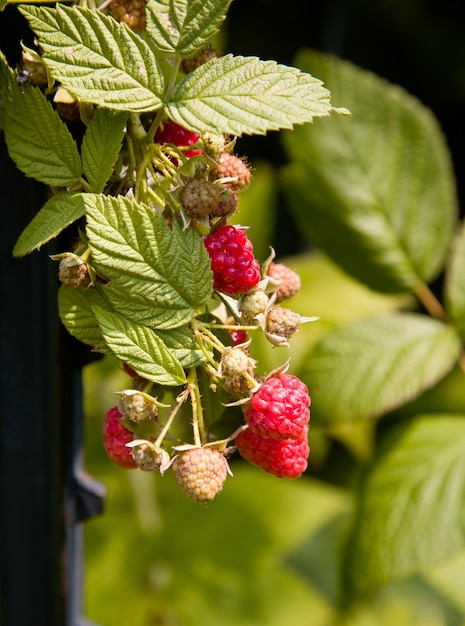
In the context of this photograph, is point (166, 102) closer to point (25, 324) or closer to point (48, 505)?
point (25, 324)

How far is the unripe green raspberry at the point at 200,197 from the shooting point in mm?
438

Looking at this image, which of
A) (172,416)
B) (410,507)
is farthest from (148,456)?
(410,507)

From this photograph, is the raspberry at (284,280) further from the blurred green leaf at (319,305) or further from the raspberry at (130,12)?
the blurred green leaf at (319,305)

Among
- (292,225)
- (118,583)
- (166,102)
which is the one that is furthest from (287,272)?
(292,225)

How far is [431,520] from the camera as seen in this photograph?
0.88 meters

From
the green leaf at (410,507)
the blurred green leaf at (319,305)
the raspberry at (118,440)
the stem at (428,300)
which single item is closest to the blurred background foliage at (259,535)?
the blurred green leaf at (319,305)

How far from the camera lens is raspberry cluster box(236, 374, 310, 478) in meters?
0.45

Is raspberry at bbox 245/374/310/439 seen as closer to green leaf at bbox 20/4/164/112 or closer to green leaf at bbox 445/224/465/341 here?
green leaf at bbox 20/4/164/112

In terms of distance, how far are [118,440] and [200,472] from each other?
0.07 m

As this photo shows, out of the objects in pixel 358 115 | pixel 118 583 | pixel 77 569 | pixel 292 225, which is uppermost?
pixel 358 115

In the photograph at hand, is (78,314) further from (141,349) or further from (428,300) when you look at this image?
(428,300)

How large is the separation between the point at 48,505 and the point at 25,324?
0.17 metres

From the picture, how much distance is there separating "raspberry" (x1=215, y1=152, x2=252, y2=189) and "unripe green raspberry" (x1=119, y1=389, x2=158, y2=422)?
135 mm

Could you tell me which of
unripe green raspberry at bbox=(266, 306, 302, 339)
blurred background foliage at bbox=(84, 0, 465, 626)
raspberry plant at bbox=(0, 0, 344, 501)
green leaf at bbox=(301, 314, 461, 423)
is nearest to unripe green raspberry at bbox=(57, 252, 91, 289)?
raspberry plant at bbox=(0, 0, 344, 501)
